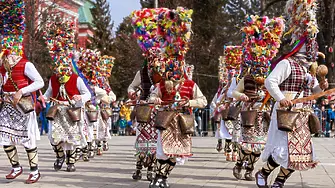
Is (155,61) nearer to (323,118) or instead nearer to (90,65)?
(90,65)

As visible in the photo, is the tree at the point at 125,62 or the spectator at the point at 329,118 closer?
the spectator at the point at 329,118

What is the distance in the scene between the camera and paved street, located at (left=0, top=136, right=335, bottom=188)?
8512mm

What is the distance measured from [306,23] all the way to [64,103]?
4.92 m

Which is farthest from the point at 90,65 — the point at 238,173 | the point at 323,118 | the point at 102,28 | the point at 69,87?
the point at 102,28

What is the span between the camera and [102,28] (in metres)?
50.7

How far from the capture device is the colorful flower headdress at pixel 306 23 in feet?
22.3

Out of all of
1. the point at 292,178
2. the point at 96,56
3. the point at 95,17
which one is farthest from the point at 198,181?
the point at 95,17

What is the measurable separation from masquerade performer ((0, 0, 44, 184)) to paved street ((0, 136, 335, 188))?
667 millimetres

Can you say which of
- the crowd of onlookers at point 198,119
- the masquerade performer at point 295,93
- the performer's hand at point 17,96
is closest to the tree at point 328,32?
the crowd of onlookers at point 198,119

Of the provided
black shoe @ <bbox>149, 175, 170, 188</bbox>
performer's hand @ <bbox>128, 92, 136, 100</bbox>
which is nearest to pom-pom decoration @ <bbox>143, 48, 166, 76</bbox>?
performer's hand @ <bbox>128, 92, 136, 100</bbox>

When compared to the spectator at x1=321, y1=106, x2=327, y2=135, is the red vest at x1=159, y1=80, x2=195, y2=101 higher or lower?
higher

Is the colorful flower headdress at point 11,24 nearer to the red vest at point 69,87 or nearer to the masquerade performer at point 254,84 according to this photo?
the red vest at point 69,87

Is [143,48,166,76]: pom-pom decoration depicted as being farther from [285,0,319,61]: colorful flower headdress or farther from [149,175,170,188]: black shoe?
[285,0,319,61]: colorful flower headdress

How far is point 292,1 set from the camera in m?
7.07
